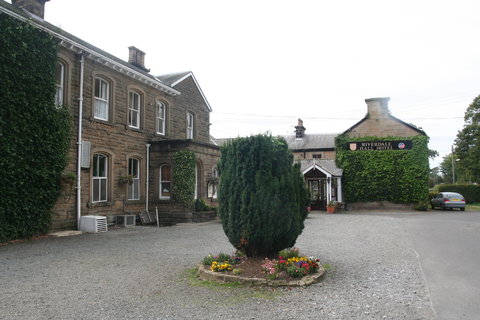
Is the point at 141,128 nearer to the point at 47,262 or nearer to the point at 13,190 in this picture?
the point at 13,190

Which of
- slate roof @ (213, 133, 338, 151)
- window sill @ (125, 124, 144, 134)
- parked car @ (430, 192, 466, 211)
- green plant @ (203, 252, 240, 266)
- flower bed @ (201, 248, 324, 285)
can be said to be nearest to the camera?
flower bed @ (201, 248, 324, 285)

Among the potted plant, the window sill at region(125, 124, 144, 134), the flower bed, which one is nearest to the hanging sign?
the potted plant

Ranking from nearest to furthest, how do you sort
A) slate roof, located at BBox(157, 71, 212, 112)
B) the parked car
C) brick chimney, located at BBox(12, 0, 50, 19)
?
brick chimney, located at BBox(12, 0, 50, 19) → slate roof, located at BBox(157, 71, 212, 112) → the parked car

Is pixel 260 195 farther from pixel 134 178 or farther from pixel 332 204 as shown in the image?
pixel 332 204

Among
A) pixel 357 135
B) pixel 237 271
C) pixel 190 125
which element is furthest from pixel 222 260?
pixel 357 135

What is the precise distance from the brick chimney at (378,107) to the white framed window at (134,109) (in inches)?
732

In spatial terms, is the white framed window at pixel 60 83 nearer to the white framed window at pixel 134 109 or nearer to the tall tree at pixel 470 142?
the white framed window at pixel 134 109

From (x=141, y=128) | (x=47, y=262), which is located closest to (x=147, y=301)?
(x=47, y=262)

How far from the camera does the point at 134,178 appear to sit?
16875mm

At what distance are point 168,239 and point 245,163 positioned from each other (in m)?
5.73

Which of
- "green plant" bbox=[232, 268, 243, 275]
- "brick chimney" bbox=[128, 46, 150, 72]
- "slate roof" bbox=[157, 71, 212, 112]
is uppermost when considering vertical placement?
"brick chimney" bbox=[128, 46, 150, 72]

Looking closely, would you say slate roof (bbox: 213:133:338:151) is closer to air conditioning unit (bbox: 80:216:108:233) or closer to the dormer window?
the dormer window

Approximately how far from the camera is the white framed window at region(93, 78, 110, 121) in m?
15.0

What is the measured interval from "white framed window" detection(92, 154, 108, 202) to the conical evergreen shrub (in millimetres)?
9304
